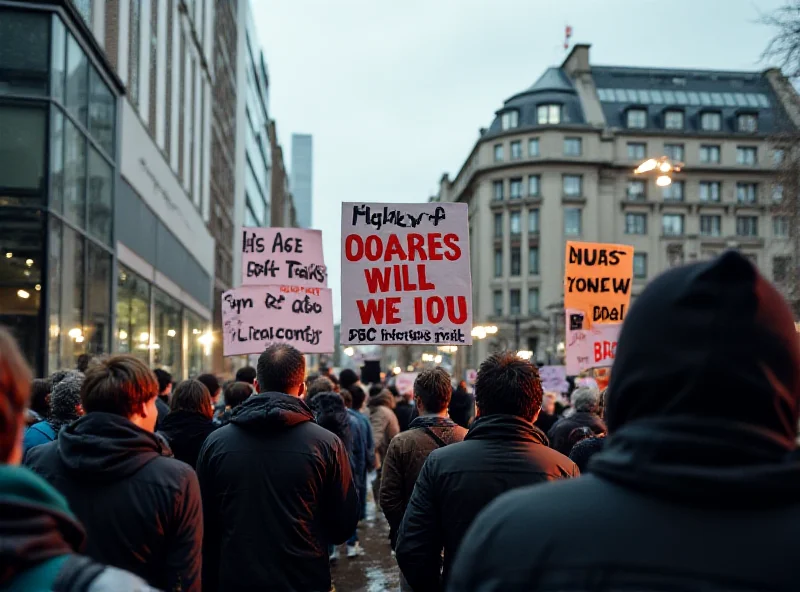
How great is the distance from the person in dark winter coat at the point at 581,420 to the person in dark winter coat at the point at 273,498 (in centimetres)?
323

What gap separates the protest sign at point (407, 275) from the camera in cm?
746

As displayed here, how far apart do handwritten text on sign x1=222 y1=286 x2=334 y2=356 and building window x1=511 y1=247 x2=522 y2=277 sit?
60.5m

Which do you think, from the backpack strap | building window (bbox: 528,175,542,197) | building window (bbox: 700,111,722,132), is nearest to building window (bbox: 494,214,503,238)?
building window (bbox: 528,175,542,197)

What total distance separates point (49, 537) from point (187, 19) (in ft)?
98.8

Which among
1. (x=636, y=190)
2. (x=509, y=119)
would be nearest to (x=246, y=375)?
(x=509, y=119)

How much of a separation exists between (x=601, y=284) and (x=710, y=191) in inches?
2537

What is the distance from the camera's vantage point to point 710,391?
4.86 ft

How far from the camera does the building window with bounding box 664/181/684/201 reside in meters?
69.7

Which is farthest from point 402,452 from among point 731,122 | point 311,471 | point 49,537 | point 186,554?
point 731,122

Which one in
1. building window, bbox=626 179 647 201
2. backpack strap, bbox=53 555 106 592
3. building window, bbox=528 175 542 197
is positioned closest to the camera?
backpack strap, bbox=53 555 106 592

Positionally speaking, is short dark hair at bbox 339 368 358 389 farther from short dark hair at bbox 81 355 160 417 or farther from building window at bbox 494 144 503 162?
building window at bbox 494 144 503 162

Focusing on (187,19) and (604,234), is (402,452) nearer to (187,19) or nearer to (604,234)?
(187,19)

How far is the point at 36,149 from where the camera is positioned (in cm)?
1407

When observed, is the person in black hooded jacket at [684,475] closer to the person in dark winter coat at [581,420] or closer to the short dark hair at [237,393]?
the person in dark winter coat at [581,420]
